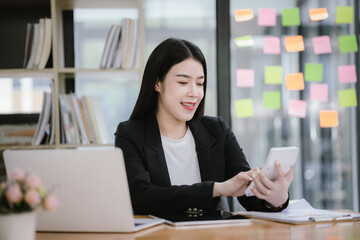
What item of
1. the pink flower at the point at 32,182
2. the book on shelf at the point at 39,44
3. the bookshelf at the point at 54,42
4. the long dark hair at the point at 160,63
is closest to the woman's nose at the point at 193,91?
the long dark hair at the point at 160,63

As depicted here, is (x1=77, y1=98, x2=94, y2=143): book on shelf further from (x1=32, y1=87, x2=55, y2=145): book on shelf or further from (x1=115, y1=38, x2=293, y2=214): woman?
(x1=115, y1=38, x2=293, y2=214): woman

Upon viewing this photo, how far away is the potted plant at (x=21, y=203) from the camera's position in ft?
3.35

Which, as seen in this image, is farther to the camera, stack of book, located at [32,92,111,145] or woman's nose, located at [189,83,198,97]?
stack of book, located at [32,92,111,145]

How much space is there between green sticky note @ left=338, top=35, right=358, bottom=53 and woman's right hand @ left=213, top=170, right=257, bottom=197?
203 cm

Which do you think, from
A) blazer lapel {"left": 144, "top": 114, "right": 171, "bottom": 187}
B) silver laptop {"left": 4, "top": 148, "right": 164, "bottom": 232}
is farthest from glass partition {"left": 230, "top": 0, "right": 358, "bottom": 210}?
silver laptop {"left": 4, "top": 148, "right": 164, "bottom": 232}

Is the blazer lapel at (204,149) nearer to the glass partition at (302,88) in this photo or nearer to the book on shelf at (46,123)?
the book on shelf at (46,123)

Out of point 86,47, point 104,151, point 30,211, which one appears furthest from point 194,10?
point 30,211

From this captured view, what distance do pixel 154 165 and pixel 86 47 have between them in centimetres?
161

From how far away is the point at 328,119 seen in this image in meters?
3.46

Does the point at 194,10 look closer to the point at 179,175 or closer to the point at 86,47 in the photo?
the point at 86,47

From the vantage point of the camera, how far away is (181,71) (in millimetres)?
2045

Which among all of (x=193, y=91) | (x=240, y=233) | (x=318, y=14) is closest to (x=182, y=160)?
(x=193, y=91)

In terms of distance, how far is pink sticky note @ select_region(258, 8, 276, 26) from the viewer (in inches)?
133

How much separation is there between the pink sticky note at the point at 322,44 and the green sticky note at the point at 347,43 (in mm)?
80
